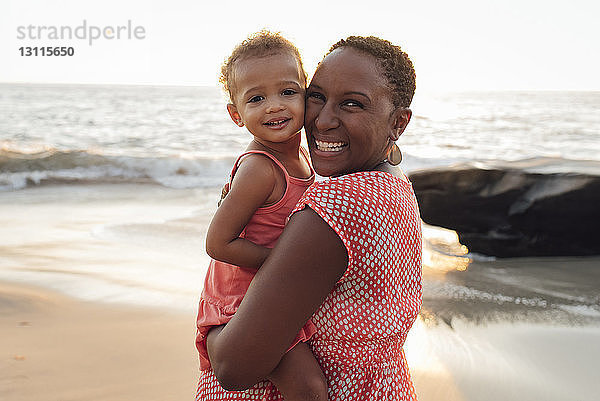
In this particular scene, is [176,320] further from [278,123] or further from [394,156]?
[394,156]

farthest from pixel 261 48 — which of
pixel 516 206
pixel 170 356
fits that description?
pixel 516 206

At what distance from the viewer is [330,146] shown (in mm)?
1656

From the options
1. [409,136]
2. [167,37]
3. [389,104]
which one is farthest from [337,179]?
[167,37]

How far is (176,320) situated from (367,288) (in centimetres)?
338

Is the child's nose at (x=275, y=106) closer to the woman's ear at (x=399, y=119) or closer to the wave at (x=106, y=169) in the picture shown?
the woman's ear at (x=399, y=119)

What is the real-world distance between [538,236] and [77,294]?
3.96 metres

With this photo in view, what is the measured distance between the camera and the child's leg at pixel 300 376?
4.92 ft

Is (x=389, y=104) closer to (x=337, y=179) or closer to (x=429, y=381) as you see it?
(x=337, y=179)

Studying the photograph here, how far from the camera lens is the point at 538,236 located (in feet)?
19.6

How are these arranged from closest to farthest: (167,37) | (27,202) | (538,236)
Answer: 1. (538,236)
2. (27,202)
3. (167,37)

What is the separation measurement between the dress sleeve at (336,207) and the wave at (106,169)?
10.9 meters

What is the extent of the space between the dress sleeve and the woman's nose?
0.24 m

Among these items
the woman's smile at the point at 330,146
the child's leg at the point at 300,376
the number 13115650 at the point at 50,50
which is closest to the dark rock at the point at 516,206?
the woman's smile at the point at 330,146

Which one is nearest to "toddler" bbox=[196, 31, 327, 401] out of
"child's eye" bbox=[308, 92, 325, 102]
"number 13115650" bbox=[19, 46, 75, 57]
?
"child's eye" bbox=[308, 92, 325, 102]
